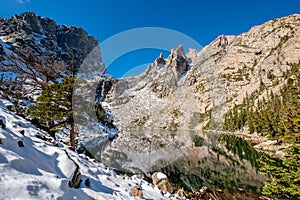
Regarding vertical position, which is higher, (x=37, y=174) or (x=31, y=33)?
(x=31, y=33)

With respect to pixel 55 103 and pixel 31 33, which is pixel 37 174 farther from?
pixel 31 33

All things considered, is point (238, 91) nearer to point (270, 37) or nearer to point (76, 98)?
point (270, 37)

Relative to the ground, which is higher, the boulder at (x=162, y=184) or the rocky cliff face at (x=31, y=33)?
the rocky cliff face at (x=31, y=33)

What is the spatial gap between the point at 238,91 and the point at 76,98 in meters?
170

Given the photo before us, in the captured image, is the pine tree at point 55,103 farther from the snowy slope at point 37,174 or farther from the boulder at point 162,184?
the boulder at point 162,184

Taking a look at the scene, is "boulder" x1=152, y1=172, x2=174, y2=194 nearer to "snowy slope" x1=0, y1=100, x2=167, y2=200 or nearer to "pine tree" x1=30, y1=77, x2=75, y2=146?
"snowy slope" x1=0, y1=100, x2=167, y2=200

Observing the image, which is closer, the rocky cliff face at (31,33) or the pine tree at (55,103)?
the pine tree at (55,103)

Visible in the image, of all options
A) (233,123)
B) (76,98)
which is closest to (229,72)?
(233,123)

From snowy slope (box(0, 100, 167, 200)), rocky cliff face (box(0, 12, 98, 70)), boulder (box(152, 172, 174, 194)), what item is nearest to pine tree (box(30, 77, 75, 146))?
snowy slope (box(0, 100, 167, 200))

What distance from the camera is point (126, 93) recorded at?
71.3ft

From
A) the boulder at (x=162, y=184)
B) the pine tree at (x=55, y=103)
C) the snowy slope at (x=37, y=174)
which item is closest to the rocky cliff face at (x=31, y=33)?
the pine tree at (x=55, y=103)

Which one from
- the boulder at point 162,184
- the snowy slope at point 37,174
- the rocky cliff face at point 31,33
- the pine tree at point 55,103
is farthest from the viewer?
the rocky cliff face at point 31,33

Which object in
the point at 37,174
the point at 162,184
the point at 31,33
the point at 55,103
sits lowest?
the point at 162,184

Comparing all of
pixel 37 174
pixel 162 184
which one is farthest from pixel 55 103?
pixel 162 184
